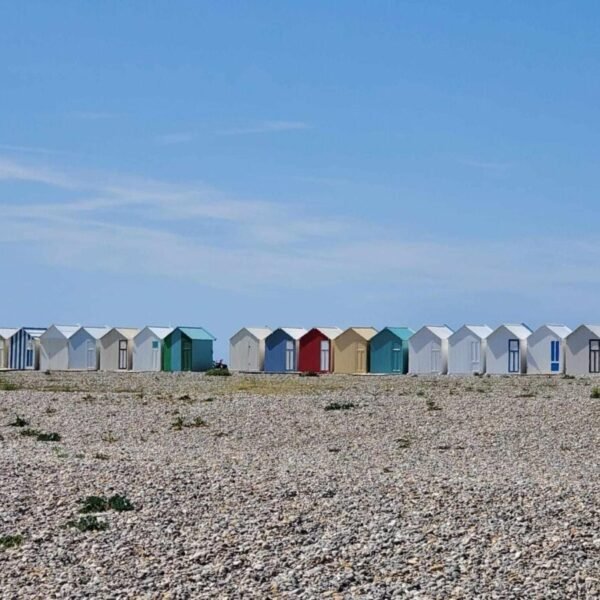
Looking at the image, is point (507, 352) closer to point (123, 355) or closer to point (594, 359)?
point (594, 359)

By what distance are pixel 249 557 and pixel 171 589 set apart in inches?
52.6

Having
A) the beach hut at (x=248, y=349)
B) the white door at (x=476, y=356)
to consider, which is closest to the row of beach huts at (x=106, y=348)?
the beach hut at (x=248, y=349)

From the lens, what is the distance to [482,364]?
→ 60406mm

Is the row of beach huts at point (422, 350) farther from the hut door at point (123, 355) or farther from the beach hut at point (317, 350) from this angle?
the hut door at point (123, 355)

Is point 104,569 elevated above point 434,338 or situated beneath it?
situated beneath

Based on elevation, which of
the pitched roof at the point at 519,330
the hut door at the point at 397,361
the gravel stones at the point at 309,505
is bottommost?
the gravel stones at the point at 309,505

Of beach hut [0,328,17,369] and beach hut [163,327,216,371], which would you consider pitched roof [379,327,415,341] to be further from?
beach hut [0,328,17,369]

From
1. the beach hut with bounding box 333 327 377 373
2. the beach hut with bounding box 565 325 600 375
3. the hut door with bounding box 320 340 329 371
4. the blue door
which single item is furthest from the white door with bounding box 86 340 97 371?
the beach hut with bounding box 565 325 600 375

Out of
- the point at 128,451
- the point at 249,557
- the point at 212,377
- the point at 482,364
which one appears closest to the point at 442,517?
the point at 249,557

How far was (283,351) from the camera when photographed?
6594 cm

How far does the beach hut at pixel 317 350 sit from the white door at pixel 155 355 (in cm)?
879

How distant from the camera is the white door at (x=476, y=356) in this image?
60.3 metres

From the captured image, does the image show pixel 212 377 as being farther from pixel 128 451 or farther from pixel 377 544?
pixel 377 544

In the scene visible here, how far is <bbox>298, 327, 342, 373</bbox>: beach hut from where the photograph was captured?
212ft
